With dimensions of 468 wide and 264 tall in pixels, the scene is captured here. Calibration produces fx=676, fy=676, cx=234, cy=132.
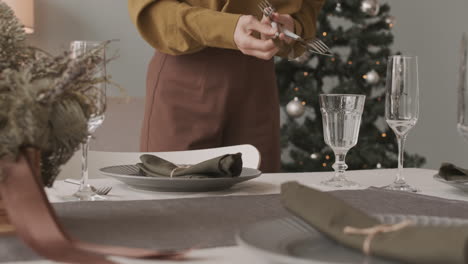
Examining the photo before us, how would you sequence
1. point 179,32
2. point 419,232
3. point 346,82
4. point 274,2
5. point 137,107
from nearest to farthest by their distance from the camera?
point 419,232 < point 179,32 < point 274,2 < point 137,107 < point 346,82

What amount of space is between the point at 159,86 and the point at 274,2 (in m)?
0.39

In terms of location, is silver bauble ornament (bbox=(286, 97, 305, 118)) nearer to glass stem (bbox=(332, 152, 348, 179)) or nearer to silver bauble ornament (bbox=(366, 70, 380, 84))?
silver bauble ornament (bbox=(366, 70, 380, 84))

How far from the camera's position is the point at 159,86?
74.5 inches

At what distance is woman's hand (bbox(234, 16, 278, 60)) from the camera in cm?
150

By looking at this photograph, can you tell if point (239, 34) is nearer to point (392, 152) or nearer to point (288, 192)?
point (288, 192)

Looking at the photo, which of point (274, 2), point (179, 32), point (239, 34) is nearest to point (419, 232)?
point (239, 34)

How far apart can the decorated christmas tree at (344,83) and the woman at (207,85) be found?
176cm

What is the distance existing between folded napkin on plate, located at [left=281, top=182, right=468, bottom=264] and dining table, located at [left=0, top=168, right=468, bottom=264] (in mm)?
54

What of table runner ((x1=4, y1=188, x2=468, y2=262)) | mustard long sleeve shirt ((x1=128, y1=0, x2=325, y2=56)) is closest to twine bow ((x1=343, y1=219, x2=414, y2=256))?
table runner ((x1=4, y1=188, x2=468, y2=262))

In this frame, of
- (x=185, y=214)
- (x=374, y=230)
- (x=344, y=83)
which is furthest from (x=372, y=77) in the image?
(x=374, y=230)

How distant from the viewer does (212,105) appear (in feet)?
5.97

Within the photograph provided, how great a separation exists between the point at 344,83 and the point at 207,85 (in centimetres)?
199

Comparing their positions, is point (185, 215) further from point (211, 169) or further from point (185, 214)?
point (211, 169)

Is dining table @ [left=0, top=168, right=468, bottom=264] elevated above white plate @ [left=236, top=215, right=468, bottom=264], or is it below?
below
